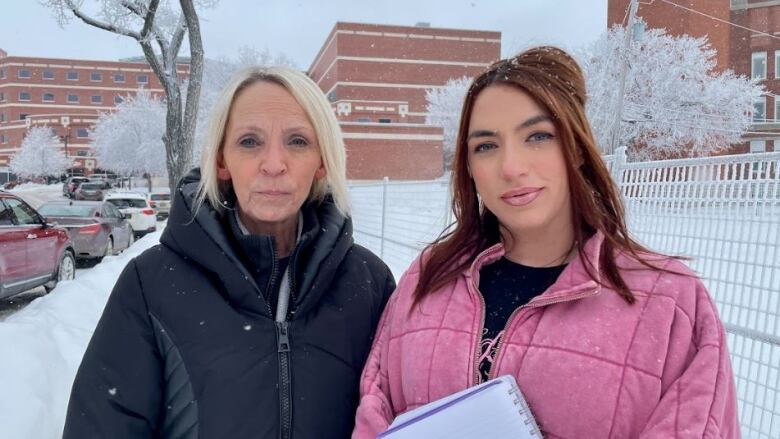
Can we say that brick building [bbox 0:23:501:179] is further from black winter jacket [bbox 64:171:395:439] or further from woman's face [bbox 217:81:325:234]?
black winter jacket [bbox 64:171:395:439]

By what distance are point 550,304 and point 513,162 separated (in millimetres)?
383

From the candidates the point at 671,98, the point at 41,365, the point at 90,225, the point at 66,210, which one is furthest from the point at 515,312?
the point at 671,98

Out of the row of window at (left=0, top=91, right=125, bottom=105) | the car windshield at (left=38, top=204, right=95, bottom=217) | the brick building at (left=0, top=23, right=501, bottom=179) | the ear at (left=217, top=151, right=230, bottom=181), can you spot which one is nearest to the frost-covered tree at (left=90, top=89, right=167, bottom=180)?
the brick building at (left=0, top=23, right=501, bottom=179)

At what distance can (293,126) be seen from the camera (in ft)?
6.05

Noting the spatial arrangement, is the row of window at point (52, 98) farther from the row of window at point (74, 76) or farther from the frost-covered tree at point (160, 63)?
the frost-covered tree at point (160, 63)

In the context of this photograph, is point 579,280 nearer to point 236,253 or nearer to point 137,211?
point 236,253

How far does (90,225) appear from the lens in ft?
39.7

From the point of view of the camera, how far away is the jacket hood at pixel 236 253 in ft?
5.47

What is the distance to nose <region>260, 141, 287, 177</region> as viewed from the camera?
1782 mm

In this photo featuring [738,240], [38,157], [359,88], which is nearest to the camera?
[738,240]

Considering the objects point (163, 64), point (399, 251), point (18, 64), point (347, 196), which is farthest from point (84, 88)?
point (347, 196)

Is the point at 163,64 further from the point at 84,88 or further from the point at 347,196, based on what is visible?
the point at 84,88

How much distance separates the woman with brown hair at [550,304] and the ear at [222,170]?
719 mm

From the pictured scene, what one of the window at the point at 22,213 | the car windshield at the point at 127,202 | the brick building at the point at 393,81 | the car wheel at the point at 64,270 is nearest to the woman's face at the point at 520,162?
the window at the point at 22,213
